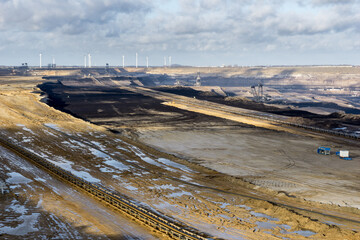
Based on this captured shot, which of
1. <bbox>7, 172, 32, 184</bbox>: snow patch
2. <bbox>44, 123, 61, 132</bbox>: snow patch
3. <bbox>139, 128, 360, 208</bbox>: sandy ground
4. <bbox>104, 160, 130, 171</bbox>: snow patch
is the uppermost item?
<bbox>44, 123, 61, 132</bbox>: snow patch

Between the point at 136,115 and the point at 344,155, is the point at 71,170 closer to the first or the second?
the point at 344,155

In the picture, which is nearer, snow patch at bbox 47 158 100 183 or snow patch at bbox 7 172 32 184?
snow patch at bbox 7 172 32 184

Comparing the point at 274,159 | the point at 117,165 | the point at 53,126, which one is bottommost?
the point at 274,159

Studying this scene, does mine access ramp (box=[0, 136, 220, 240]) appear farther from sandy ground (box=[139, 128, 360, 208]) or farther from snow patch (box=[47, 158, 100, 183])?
sandy ground (box=[139, 128, 360, 208])

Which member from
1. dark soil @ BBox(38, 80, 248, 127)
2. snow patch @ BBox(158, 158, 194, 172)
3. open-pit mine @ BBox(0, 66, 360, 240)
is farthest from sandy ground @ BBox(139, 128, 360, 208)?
dark soil @ BBox(38, 80, 248, 127)

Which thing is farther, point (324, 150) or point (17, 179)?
point (324, 150)

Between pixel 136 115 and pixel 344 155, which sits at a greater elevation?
pixel 136 115

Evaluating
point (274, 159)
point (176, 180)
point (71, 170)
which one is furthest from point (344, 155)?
point (71, 170)

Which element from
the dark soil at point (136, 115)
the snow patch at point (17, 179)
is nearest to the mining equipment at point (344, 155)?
the dark soil at point (136, 115)

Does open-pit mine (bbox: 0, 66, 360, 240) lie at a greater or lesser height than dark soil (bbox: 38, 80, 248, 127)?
lesser

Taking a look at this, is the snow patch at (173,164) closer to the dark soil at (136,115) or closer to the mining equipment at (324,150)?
the mining equipment at (324,150)
